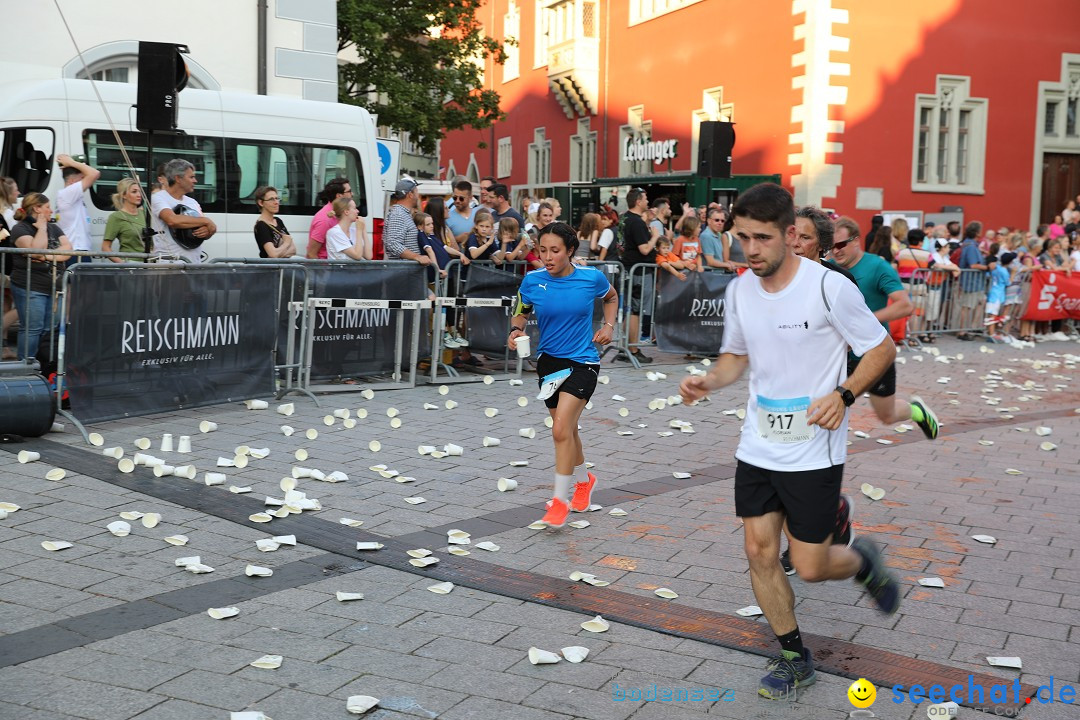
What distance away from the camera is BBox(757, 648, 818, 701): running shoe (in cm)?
395

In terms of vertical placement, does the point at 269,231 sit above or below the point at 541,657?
above

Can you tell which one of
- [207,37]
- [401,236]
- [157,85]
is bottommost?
[401,236]

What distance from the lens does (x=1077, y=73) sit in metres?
28.0

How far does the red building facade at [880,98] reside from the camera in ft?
82.5

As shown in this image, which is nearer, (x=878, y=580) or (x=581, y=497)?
(x=878, y=580)

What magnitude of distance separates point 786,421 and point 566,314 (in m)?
2.55

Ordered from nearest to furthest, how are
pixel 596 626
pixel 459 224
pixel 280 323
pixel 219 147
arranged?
pixel 596 626 < pixel 280 323 < pixel 219 147 < pixel 459 224

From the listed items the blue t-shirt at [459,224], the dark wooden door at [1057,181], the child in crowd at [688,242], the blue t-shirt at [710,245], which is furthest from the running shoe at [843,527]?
the dark wooden door at [1057,181]

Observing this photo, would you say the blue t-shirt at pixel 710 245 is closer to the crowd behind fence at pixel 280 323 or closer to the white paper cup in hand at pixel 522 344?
the crowd behind fence at pixel 280 323

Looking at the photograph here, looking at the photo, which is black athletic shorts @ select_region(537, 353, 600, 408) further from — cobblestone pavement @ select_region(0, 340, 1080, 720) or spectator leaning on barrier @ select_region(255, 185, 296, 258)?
spectator leaning on barrier @ select_region(255, 185, 296, 258)

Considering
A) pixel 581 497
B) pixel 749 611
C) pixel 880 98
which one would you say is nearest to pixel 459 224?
pixel 581 497

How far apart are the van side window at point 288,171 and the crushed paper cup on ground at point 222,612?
9.21 m

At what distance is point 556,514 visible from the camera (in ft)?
20.3

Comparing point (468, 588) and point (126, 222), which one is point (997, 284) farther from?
point (468, 588)
